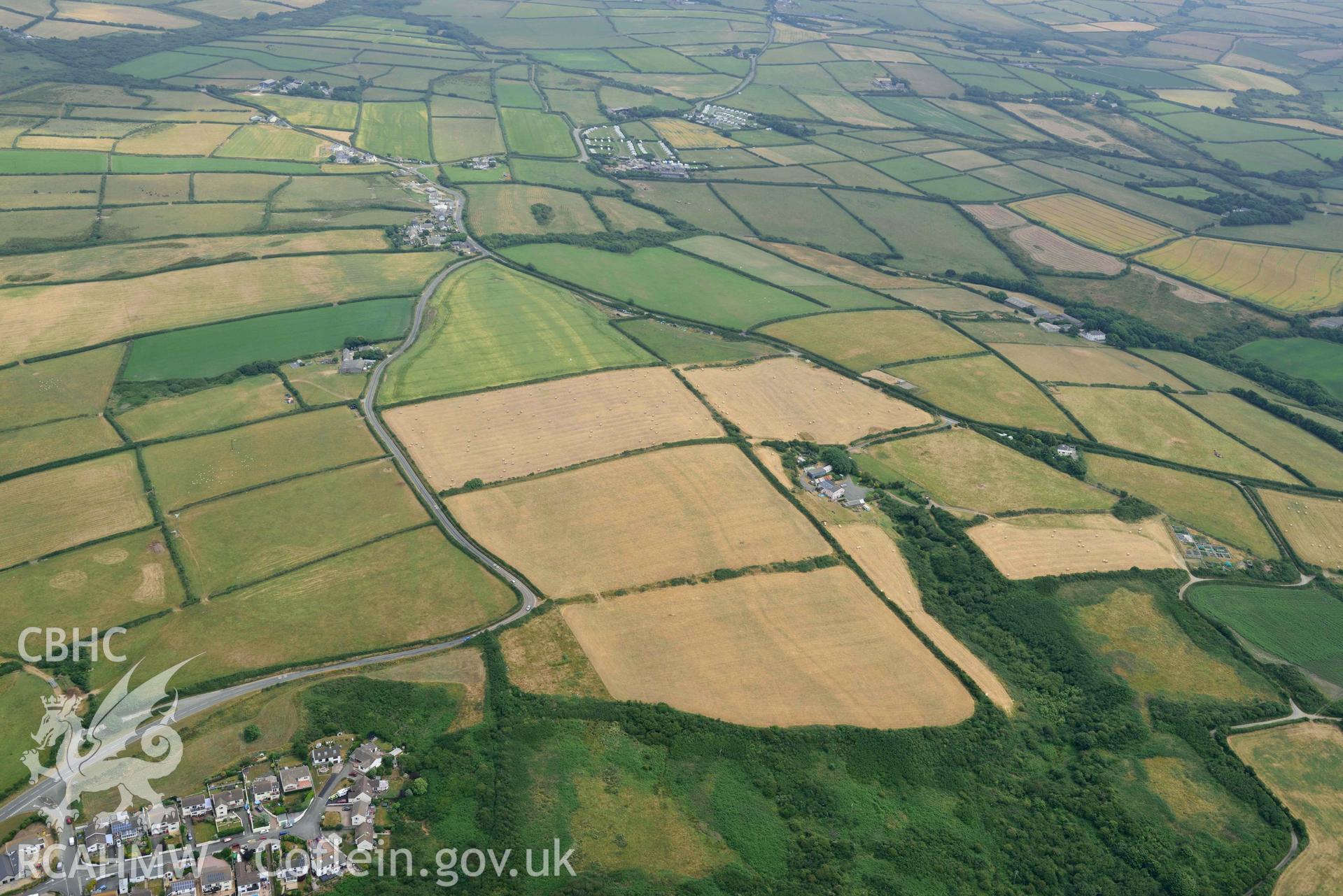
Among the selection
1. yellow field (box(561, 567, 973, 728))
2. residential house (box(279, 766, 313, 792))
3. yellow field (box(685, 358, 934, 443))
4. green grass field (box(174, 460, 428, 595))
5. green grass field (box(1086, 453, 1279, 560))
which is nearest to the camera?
residential house (box(279, 766, 313, 792))

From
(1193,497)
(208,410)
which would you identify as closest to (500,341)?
(208,410)

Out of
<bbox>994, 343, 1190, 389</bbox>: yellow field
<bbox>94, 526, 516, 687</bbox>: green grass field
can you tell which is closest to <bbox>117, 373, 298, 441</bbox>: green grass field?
<bbox>94, 526, 516, 687</bbox>: green grass field

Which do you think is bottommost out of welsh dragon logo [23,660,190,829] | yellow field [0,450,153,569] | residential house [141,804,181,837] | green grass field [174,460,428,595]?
welsh dragon logo [23,660,190,829]

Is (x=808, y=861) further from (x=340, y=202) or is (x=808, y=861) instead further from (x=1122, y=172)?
(x=1122, y=172)

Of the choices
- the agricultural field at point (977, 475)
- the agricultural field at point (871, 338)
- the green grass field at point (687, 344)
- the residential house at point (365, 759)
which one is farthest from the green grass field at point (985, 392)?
the residential house at point (365, 759)

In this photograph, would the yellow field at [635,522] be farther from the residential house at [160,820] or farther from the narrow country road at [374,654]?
the residential house at [160,820]

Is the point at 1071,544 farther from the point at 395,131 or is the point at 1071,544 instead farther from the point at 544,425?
the point at 395,131

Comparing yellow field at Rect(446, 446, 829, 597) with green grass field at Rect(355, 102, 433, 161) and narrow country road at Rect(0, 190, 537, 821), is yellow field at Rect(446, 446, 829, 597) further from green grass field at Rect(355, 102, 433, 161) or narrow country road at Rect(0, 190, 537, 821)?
green grass field at Rect(355, 102, 433, 161)

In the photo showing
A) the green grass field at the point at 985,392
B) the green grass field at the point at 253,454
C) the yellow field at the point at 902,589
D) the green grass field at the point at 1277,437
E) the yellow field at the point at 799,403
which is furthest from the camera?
the green grass field at the point at 985,392
